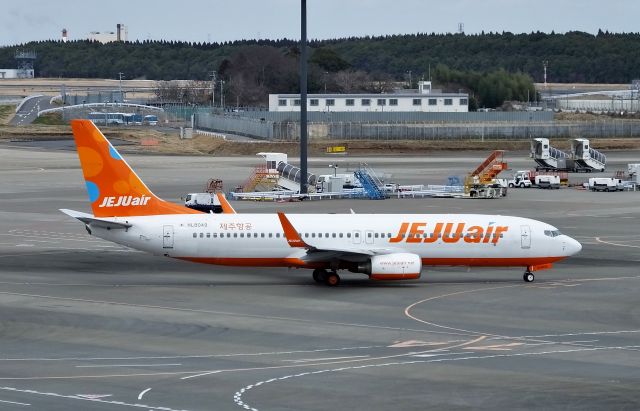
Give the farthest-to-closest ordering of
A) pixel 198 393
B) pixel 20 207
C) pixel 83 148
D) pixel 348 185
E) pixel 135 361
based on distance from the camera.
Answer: pixel 348 185, pixel 20 207, pixel 83 148, pixel 135 361, pixel 198 393

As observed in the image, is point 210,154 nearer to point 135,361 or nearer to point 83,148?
point 83,148

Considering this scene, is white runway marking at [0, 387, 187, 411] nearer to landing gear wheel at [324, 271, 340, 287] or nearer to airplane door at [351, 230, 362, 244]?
landing gear wheel at [324, 271, 340, 287]

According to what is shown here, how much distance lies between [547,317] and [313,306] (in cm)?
1001

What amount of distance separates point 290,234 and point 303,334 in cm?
1116

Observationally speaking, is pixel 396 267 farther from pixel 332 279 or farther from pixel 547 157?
pixel 547 157

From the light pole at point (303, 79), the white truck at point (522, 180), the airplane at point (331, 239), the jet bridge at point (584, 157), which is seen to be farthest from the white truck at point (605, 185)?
A: the airplane at point (331, 239)

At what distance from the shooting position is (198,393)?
35812 mm

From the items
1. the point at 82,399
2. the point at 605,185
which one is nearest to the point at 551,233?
the point at 82,399

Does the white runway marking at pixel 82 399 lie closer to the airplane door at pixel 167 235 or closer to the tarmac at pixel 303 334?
the tarmac at pixel 303 334

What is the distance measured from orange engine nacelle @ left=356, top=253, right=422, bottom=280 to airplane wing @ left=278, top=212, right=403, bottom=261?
0.75 meters

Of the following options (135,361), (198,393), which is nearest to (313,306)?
(135,361)

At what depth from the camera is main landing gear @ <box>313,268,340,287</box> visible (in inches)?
2308

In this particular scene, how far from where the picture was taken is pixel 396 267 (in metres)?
57.2

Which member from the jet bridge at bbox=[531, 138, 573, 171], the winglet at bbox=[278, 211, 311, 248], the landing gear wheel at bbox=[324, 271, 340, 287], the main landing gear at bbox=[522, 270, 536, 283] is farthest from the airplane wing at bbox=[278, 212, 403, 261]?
the jet bridge at bbox=[531, 138, 573, 171]
